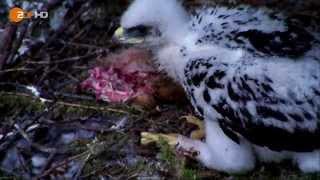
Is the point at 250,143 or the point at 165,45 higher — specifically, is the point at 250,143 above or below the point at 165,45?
below

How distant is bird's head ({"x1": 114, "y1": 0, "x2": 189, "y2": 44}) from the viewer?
2646 mm

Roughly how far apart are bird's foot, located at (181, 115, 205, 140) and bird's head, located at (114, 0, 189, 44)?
43cm

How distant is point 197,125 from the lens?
2.87 m

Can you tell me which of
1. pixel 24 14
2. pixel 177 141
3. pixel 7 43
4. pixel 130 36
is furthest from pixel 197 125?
pixel 24 14

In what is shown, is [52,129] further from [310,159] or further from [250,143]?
[310,159]

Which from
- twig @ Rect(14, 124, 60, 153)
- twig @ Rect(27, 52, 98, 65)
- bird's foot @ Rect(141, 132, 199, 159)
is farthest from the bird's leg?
twig @ Rect(27, 52, 98, 65)

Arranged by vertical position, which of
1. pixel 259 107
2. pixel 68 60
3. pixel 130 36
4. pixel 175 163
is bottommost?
pixel 175 163

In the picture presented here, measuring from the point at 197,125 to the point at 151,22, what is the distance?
1.70ft

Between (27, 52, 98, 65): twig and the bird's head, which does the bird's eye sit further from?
(27, 52, 98, 65): twig

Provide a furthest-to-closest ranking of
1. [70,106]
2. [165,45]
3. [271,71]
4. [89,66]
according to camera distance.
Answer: [89,66]
[70,106]
[165,45]
[271,71]

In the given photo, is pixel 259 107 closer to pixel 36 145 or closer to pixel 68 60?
pixel 36 145

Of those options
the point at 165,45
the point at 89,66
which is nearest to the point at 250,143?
the point at 165,45

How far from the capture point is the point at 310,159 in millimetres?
2393

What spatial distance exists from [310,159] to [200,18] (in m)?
0.71
